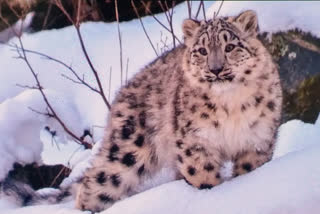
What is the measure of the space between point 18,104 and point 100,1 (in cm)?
204

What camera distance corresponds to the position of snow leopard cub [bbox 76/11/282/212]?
4.02 m

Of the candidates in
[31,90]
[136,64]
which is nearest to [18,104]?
[31,90]

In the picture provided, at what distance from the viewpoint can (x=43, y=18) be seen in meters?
8.45

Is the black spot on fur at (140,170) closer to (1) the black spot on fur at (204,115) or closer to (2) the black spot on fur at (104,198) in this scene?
(2) the black spot on fur at (104,198)

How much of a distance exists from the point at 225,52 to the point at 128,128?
2.83 feet

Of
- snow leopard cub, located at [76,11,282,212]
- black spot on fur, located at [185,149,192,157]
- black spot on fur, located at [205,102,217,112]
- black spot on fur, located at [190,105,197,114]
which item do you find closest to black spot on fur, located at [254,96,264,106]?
snow leopard cub, located at [76,11,282,212]

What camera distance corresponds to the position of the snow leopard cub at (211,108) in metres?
4.02

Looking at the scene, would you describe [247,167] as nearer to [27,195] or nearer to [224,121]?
[224,121]

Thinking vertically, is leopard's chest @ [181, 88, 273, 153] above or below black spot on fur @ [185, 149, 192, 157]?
above

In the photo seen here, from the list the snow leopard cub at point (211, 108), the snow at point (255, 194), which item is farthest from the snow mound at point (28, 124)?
the snow at point (255, 194)

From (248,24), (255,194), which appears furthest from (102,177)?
(248,24)

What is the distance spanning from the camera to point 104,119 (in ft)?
21.8

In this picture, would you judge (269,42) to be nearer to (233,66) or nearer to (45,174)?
(45,174)

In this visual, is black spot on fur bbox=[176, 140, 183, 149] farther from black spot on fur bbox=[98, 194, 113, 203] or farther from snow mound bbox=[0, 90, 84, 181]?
snow mound bbox=[0, 90, 84, 181]
